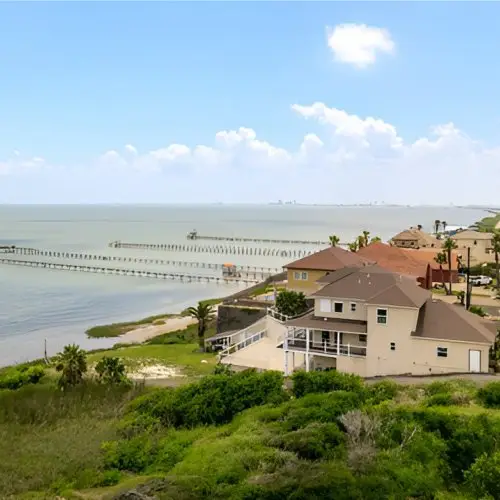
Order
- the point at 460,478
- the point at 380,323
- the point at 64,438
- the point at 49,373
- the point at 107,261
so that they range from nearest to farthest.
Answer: the point at 460,478, the point at 64,438, the point at 380,323, the point at 49,373, the point at 107,261

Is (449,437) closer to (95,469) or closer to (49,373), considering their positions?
(95,469)

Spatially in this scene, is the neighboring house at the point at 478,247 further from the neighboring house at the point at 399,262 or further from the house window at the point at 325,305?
the house window at the point at 325,305

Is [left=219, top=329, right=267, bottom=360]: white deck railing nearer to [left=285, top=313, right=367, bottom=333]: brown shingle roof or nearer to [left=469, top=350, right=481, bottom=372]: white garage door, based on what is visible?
[left=285, top=313, right=367, bottom=333]: brown shingle roof

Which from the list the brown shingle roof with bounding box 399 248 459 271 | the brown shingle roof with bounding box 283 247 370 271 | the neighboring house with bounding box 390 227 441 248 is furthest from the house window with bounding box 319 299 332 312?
the neighboring house with bounding box 390 227 441 248

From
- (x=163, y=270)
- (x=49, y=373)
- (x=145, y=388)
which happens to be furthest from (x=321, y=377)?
(x=163, y=270)

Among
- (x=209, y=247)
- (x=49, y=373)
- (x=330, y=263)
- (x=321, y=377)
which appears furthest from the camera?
(x=209, y=247)

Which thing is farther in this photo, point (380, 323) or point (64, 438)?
point (380, 323)

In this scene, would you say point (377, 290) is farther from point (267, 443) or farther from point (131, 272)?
point (131, 272)
